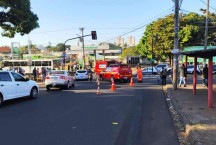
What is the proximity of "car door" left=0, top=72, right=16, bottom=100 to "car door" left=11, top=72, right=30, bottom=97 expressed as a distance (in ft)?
1.32

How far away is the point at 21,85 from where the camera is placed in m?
17.8

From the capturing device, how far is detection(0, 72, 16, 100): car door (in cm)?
1614

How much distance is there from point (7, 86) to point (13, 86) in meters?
0.58

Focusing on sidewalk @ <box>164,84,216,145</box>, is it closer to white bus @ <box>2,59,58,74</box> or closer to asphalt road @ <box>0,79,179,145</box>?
asphalt road @ <box>0,79,179,145</box>

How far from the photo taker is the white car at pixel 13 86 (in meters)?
16.2

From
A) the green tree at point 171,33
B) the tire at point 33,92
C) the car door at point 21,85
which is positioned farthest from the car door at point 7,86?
the green tree at point 171,33

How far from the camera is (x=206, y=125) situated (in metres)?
9.80

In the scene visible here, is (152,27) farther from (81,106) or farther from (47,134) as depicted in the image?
(47,134)

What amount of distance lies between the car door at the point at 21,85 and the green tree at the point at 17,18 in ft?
25.5

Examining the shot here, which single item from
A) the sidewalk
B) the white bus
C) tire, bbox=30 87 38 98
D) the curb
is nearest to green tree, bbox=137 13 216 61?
the white bus

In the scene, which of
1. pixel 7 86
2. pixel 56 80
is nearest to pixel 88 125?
pixel 7 86

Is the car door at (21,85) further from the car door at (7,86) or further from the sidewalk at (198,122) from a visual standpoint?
the sidewalk at (198,122)

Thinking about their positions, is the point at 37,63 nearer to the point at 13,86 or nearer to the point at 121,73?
the point at 121,73

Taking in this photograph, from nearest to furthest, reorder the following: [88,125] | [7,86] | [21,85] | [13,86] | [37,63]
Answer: [88,125], [7,86], [13,86], [21,85], [37,63]
